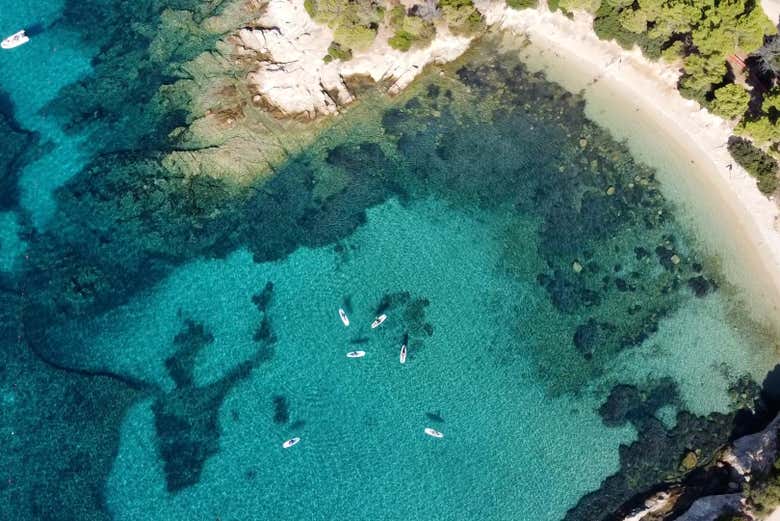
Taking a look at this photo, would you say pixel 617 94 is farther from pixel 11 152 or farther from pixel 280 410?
pixel 11 152

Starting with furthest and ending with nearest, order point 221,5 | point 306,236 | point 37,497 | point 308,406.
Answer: point 221,5 < point 306,236 < point 308,406 < point 37,497

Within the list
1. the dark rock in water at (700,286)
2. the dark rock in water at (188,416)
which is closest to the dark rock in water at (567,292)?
the dark rock in water at (700,286)

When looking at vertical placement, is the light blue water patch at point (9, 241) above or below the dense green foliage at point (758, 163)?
below

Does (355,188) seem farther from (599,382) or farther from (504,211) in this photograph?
(599,382)

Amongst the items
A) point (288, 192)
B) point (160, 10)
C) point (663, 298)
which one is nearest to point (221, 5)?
point (160, 10)

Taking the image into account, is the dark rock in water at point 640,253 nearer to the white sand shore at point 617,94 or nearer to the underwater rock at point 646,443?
the white sand shore at point 617,94
